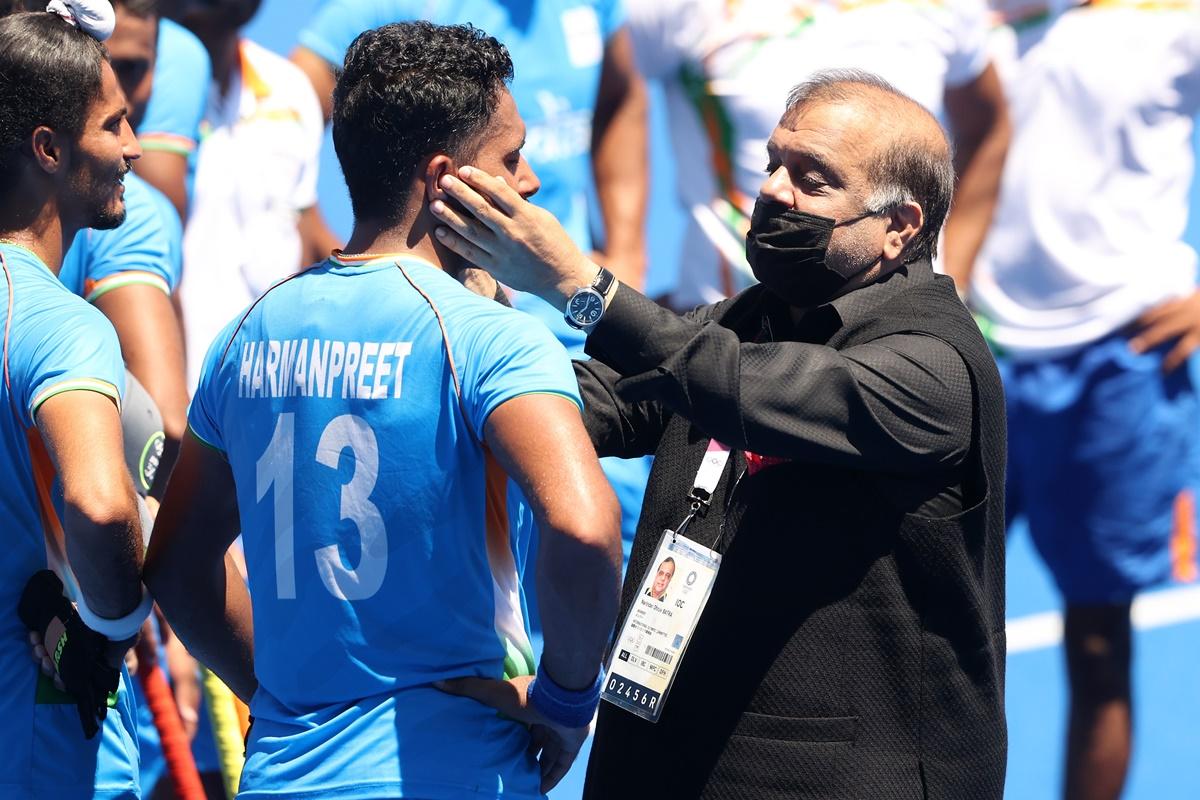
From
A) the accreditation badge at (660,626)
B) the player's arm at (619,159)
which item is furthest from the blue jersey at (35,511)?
the player's arm at (619,159)

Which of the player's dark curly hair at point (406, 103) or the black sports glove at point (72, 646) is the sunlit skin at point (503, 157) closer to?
the player's dark curly hair at point (406, 103)

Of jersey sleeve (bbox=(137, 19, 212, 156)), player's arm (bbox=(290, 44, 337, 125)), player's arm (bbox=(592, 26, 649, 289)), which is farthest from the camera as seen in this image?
player's arm (bbox=(592, 26, 649, 289))

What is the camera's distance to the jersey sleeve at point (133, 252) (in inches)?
128

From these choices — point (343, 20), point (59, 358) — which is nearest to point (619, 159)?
point (343, 20)

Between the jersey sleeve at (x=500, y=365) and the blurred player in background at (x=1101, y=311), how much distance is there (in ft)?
9.99

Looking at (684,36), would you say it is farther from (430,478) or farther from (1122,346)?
(430,478)

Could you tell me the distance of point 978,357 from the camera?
6.93 ft

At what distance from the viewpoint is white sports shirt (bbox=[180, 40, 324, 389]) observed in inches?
163

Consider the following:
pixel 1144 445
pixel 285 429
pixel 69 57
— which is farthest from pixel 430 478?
pixel 1144 445

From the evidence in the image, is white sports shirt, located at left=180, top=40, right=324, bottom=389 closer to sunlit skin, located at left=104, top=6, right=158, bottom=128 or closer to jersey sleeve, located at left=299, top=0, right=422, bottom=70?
jersey sleeve, located at left=299, top=0, right=422, bottom=70

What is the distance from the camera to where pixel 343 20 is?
424 centimetres

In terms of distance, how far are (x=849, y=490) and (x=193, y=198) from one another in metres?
2.55

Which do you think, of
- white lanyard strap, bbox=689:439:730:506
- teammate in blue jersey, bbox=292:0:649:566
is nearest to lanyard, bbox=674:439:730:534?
white lanyard strap, bbox=689:439:730:506

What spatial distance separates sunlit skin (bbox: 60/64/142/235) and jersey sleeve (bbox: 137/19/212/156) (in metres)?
1.59
